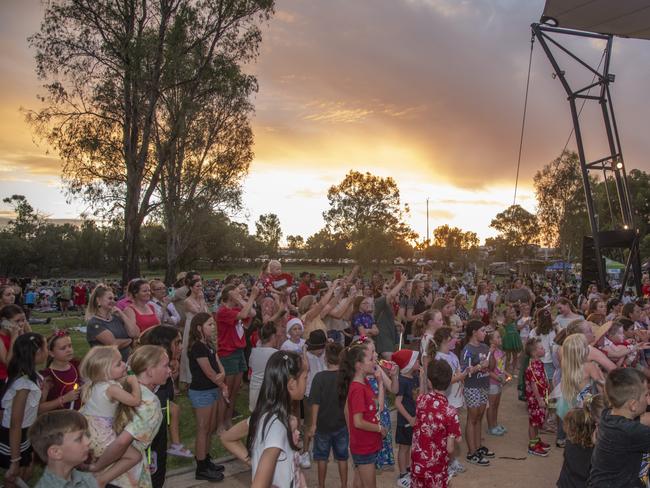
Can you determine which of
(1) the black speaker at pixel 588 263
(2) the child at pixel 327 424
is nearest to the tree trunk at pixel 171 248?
(1) the black speaker at pixel 588 263

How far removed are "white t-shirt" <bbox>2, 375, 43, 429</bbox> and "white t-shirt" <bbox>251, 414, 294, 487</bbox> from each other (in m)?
2.79

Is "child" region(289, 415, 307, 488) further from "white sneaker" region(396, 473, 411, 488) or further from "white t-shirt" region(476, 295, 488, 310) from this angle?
"white t-shirt" region(476, 295, 488, 310)

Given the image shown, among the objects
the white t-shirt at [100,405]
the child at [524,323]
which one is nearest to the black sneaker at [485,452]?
the child at [524,323]

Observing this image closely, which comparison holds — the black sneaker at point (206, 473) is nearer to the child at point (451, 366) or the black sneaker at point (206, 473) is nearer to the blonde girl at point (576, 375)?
the child at point (451, 366)

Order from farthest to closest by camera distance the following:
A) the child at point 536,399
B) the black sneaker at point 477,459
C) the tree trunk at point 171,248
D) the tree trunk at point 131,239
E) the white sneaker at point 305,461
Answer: the tree trunk at point 171,248 < the tree trunk at point 131,239 < the child at point 536,399 < the black sneaker at point 477,459 < the white sneaker at point 305,461

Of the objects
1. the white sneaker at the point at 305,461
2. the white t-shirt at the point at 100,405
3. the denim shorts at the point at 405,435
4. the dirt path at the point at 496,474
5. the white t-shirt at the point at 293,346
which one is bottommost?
the dirt path at the point at 496,474

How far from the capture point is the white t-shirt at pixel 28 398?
13.9 feet

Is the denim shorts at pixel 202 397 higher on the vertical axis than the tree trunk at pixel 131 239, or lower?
lower

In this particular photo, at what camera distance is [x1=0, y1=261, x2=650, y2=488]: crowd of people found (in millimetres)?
2855

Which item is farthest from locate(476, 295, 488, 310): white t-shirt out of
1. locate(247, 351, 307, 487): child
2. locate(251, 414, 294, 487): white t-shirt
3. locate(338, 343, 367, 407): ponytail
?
locate(251, 414, 294, 487): white t-shirt

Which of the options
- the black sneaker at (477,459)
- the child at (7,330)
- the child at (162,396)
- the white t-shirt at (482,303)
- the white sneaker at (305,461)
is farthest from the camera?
the white t-shirt at (482,303)

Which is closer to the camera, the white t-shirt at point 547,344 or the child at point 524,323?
the white t-shirt at point 547,344

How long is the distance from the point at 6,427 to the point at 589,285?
17.6m

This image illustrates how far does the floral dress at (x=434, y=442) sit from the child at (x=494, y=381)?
2344 mm
